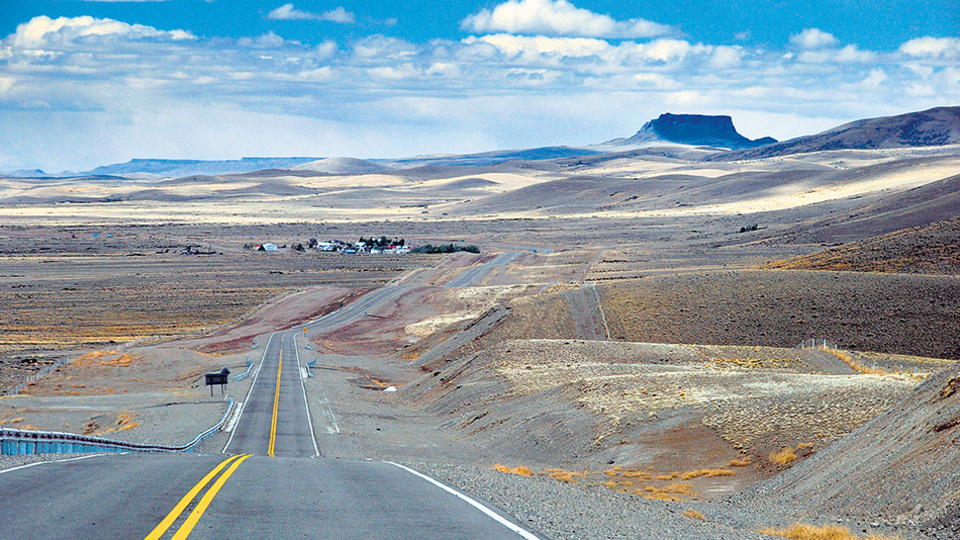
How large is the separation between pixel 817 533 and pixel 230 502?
26.4 feet

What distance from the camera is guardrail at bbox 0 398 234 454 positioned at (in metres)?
17.7

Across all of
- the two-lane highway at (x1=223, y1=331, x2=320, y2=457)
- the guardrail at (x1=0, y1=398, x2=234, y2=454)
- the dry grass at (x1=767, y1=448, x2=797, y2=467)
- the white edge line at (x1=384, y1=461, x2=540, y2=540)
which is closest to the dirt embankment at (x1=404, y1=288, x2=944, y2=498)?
the dry grass at (x1=767, y1=448, x2=797, y2=467)

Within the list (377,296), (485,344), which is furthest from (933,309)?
(377,296)

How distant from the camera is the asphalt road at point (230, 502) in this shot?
9.30m

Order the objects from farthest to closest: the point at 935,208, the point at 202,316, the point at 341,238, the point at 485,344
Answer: the point at 341,238 → the point at 935,208 → the point at 202,316 → the point at 485,344

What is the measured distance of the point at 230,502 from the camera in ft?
35.6

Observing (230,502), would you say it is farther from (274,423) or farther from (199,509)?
(274,423)

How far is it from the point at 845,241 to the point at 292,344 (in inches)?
2798

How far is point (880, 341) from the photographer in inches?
1880

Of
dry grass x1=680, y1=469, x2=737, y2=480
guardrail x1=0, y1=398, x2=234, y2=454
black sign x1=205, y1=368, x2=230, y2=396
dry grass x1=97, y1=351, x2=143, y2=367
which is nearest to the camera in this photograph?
guardrail x1=0, y1=398, x2=234, y2=454

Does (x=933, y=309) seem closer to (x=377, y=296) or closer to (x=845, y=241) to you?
(x=377, y=296)

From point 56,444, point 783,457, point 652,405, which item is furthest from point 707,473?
point 56,444

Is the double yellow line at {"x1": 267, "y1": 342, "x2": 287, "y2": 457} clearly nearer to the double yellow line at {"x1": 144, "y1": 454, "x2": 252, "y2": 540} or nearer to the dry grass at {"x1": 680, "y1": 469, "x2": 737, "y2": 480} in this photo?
the dry grass at {"x1": 680, "y1": 469, "x2": 737, "y2": 480}

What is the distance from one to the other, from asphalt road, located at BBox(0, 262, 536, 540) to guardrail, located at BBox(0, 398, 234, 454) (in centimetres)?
255
